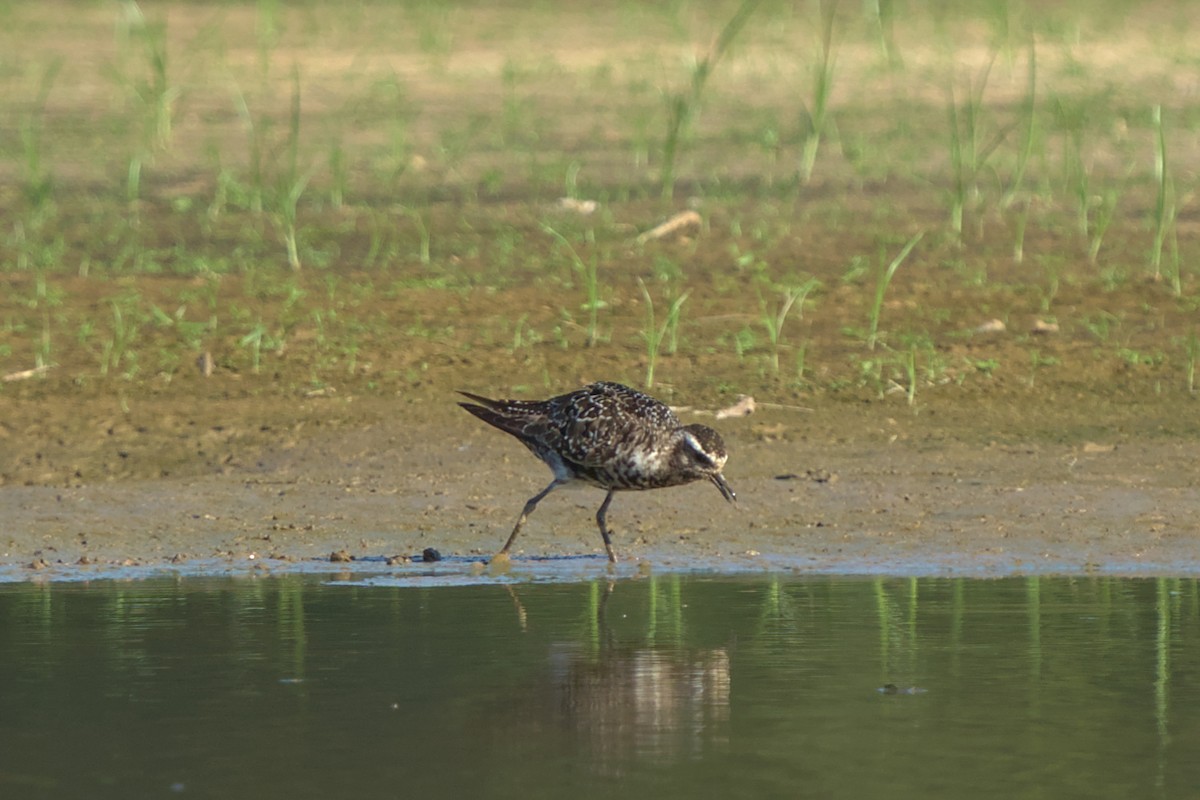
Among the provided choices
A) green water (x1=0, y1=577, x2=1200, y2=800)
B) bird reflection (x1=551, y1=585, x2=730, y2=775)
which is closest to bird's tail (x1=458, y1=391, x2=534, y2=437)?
green water (x1=0, y1=577, x2=1200, y2=800)

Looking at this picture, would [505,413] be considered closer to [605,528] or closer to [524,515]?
[524,515]

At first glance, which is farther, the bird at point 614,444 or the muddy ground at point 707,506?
the muddy ground at point 707,506

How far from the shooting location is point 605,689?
20.6 ft

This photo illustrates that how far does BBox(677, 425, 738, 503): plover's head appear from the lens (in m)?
8.18

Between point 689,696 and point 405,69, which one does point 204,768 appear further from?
point 405,69

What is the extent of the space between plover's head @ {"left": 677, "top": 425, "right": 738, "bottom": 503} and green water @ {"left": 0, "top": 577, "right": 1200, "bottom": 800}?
1.55ft

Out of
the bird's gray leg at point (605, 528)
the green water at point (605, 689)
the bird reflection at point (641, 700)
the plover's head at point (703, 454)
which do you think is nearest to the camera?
the green water at point (605, 689)

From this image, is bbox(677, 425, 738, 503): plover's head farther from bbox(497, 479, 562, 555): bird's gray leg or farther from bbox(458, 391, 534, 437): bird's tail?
bbox(458, 391, 534, 437): bird's tail

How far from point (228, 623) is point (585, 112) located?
10869 millimetres

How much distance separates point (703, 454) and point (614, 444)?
0.35 metres

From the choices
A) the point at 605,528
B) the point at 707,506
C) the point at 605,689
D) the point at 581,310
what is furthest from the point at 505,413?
the point at 581,310

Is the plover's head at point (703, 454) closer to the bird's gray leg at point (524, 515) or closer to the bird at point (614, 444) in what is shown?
the bird at point (614, 444)

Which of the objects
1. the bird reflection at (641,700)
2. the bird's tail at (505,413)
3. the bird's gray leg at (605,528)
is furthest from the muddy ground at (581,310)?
the bird reflection at (641,700)

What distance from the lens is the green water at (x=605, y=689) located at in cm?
527
